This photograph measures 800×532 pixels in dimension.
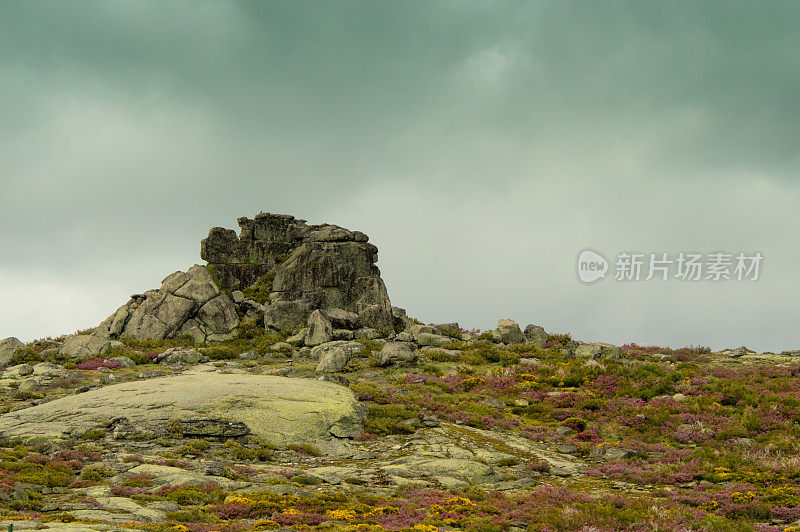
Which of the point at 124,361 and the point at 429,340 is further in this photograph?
the point at 429,340

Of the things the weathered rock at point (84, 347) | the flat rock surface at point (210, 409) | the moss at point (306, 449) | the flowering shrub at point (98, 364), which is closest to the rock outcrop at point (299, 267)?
the flowering shrub at point (98, 364)

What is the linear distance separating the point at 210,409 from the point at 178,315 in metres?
28.3

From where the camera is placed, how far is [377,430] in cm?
2667

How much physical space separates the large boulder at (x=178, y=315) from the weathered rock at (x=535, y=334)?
94.3 feet

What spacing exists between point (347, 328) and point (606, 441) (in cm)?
2987

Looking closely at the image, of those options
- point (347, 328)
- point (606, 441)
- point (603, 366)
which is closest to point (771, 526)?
point (606, 441)

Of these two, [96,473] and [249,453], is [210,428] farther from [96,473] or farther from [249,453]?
[96,473]

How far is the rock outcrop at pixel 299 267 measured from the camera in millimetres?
54562

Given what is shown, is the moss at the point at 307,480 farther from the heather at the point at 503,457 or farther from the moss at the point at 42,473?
the moss at the point at 42,473

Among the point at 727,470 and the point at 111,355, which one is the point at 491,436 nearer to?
the point at 727,470

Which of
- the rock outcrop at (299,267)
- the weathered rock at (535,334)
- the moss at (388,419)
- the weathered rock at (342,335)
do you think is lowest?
the moss at (388,419)

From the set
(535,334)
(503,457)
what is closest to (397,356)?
(503,457)

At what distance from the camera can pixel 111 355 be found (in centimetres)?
4591

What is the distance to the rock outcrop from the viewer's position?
5456cm
